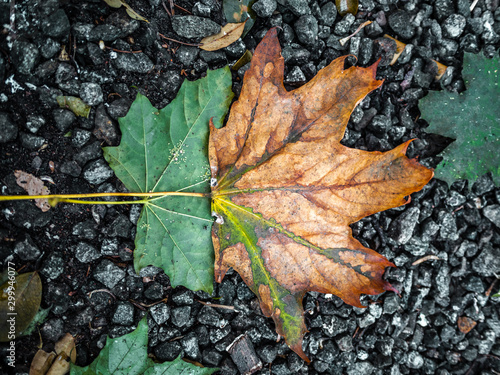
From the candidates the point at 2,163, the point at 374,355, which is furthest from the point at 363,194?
the point at 2,163

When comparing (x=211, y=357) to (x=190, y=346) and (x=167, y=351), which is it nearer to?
(x=190, y=346)

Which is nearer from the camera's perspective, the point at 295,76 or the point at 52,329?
the point at 52,329

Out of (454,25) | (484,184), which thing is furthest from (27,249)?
(454,25)

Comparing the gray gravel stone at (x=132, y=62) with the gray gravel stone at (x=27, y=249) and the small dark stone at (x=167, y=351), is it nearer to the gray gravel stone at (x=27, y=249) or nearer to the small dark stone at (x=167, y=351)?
the gray gravel stone at (x=27, y=249)

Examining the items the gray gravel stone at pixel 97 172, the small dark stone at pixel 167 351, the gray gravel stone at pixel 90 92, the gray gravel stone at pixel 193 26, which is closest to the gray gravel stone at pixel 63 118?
the gray gravel stone at pixel 90 92

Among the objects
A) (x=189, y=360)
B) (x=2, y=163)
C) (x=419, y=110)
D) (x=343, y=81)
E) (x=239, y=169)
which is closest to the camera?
(x=343, y=81)

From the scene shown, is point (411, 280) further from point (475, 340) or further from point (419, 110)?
point (419, 110)

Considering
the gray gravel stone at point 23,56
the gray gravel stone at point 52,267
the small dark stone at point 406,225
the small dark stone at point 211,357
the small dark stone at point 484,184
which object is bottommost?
the small dark stone at point 211,357
